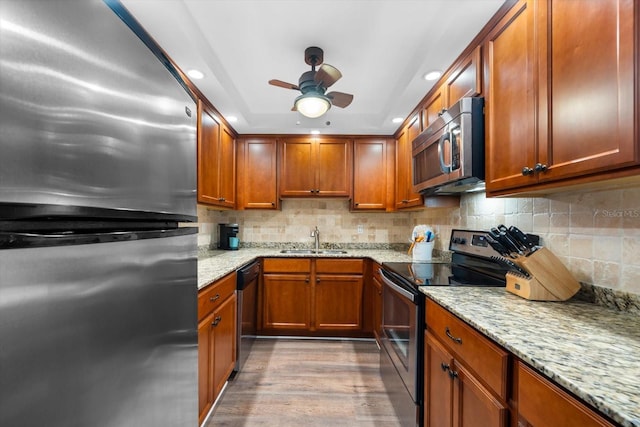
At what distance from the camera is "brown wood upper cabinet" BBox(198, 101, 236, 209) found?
89.1 inches

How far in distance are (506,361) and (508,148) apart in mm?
945

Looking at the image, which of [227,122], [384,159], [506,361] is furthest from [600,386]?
[227,122]

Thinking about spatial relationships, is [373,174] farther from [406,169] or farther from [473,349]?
[473,349]

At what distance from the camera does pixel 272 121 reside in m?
3.01

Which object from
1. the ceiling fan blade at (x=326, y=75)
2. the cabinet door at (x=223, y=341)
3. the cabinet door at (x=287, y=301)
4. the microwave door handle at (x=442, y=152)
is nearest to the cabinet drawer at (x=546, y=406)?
the microwave door handle at (x=442, y=152)

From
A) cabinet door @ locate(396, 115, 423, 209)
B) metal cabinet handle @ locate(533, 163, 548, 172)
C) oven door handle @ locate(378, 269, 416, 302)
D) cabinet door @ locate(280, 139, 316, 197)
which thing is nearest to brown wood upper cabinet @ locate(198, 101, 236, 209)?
cabinet door @ locate(280, 139, 316, 197)

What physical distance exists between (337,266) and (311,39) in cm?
204

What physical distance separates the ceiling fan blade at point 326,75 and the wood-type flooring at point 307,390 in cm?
216

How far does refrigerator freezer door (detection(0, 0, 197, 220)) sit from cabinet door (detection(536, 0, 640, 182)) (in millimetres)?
1277

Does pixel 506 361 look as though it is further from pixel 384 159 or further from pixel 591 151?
pixel 384 159

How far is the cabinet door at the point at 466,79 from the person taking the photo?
61.7 inches

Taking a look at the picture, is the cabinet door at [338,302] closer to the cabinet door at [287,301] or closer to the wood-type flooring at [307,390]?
the cabinet door at [287,301]


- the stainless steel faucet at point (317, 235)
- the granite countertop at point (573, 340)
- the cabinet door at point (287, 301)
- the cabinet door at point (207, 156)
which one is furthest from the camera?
the stainless steel faucet at point (317, 235)

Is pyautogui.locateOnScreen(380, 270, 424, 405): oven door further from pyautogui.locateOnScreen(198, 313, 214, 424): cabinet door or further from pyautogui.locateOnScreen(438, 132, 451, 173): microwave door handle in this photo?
pyautogui.locateOnScreen(198, 313, 214, 424): cabinet door
